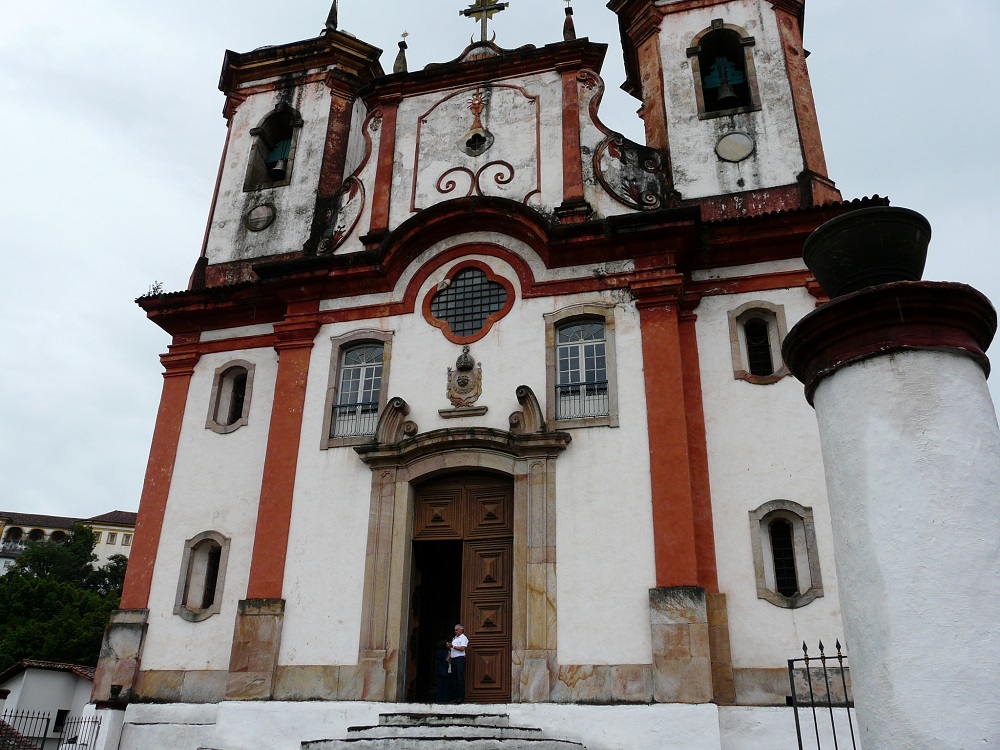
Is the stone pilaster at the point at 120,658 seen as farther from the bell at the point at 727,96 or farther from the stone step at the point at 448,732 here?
the bell at the point at 727,96

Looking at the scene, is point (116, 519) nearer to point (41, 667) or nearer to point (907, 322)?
point (41, 667)

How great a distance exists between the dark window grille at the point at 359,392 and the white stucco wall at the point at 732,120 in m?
5.77

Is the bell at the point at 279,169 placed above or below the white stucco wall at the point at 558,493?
above

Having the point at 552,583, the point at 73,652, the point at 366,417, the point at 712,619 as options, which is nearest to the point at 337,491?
the point at 366,417

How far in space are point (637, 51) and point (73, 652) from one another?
33.6m

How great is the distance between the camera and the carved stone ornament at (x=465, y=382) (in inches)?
511

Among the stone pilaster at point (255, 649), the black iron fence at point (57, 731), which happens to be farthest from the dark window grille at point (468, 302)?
the black iron fence at point (57, 731)

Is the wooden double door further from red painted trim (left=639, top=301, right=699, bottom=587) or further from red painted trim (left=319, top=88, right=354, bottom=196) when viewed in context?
red painted trim (left=319, top=88, right=354, bottom=196)

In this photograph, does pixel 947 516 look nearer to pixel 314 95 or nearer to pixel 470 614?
pixel 470 614

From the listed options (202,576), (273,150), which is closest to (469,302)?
(202,576)

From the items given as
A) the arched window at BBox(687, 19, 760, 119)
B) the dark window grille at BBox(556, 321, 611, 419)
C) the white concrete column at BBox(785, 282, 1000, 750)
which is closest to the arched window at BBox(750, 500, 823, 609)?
the dark window grille at BBox(556, 321, 611, 419)

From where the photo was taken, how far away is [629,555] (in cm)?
1133

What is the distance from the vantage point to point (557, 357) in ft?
42.5

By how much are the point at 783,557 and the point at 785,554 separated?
5cm
